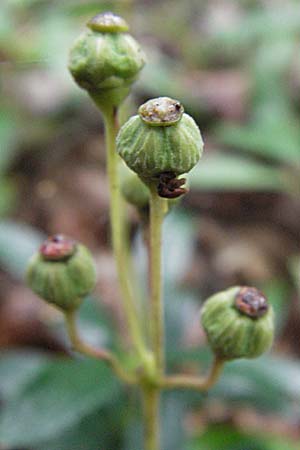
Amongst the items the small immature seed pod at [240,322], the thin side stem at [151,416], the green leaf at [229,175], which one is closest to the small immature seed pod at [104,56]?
the small immature seed pod at [240,322]

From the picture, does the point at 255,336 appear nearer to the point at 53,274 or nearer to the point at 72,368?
the point at 53,274

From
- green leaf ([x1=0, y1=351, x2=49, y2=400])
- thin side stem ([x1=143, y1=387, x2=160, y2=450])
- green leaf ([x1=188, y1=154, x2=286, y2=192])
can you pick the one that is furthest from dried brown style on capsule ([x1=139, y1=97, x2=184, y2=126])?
green leaf ([x1=188, y1=154, x2=286, y2=192])

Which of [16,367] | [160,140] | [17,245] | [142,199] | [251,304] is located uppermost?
[160,140]

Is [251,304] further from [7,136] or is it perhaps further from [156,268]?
[7,136]

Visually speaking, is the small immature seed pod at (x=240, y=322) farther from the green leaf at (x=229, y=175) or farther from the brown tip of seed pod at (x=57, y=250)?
the green leaf at (x=229, y=175)

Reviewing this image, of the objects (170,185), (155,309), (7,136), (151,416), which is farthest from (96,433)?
(7,136)

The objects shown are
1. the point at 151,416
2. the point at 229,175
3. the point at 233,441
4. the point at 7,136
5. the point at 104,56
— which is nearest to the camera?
the point at 104,56

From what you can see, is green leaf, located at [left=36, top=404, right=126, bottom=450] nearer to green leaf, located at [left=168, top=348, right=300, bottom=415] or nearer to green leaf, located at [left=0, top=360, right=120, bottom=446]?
green leaf, located at [left=0, top=360, right=120, bottom=446]
